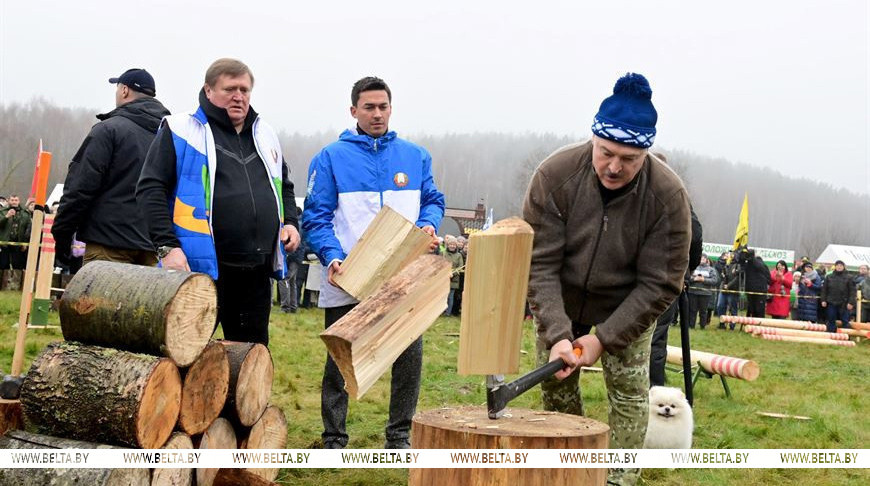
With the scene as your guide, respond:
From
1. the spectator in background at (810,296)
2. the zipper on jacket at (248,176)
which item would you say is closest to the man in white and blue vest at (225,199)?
the zipper on jacket at (248,176)

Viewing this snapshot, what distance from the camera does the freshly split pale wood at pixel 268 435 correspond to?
4.37 metres

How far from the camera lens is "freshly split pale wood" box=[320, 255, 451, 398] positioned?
2871 millimetres

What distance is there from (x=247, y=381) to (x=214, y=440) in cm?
33

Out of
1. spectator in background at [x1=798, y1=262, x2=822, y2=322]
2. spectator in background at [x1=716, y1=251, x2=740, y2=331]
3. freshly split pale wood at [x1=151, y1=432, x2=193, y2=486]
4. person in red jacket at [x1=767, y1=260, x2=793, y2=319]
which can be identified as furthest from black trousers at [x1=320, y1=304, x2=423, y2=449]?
spectator in background at [x1=798, y1=262, x2=822, y2=322]

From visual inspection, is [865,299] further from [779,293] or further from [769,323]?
[769,323]

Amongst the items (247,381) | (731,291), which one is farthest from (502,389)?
(731,291)

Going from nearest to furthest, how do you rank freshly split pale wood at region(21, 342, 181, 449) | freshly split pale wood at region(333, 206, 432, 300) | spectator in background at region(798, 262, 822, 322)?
freshly split pale wood at region(21, 342, 181, 449) < freshly split pale wood at region(333, 206, 432, 300) < spectator in background at region(798, 262, 822, 322)

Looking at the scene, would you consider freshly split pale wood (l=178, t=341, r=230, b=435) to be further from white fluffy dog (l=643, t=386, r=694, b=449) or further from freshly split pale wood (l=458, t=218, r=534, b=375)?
white fluffy dog (l=643, t=386, r=694, b=449)

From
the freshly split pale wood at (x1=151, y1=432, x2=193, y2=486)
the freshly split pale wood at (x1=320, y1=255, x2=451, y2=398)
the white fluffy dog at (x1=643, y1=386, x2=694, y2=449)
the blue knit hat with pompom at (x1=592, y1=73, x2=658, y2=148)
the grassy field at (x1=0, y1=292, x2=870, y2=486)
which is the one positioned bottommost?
the grassy field at (x1=0, y1=292, x2=870, y2=486)

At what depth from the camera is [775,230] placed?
98438mm

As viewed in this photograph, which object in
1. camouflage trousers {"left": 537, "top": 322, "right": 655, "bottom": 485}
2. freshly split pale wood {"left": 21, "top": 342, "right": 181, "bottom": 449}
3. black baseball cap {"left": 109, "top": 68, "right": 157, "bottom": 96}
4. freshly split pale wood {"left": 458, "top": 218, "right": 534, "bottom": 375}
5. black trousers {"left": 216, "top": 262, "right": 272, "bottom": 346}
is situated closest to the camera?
freshly split pale wood {"left": 458, "top": 218, "right": 534, "bottom": 375}

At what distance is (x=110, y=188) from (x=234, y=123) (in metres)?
1.44

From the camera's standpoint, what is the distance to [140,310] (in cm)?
358

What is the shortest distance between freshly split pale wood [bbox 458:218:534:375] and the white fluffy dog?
308 cm
